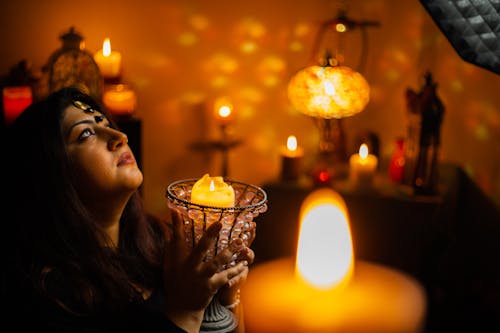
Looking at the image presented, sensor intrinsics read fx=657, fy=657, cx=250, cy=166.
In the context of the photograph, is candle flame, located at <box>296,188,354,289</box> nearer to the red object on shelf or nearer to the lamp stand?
the lamp stand

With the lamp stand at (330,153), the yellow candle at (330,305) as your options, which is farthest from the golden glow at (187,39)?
the yellow candle at (330,305)

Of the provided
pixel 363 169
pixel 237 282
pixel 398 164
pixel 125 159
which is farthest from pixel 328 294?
pixel 398 164

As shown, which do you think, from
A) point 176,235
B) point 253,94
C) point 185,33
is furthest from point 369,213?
point 176,235

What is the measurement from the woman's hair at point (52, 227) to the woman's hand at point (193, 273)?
15 centimetres

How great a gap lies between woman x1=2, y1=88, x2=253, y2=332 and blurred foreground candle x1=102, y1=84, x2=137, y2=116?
0.81 meters

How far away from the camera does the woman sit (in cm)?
129

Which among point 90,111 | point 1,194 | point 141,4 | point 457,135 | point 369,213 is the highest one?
point 141,4

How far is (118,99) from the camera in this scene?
90.2 inches

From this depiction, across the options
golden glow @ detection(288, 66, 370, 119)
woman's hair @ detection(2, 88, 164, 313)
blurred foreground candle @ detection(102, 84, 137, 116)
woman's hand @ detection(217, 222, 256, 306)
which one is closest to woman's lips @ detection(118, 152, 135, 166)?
woman's hair @ detection(2, 88, 164, 313)

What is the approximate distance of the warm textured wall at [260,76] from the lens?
9.28 ft

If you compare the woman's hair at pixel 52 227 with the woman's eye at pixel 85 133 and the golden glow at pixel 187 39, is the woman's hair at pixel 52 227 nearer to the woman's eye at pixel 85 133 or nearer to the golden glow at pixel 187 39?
the woman's eye at pixel 85 133

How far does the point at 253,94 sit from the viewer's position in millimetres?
3367

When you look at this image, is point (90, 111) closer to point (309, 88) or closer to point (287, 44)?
point (309, 88)

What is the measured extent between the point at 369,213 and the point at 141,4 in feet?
4.38
